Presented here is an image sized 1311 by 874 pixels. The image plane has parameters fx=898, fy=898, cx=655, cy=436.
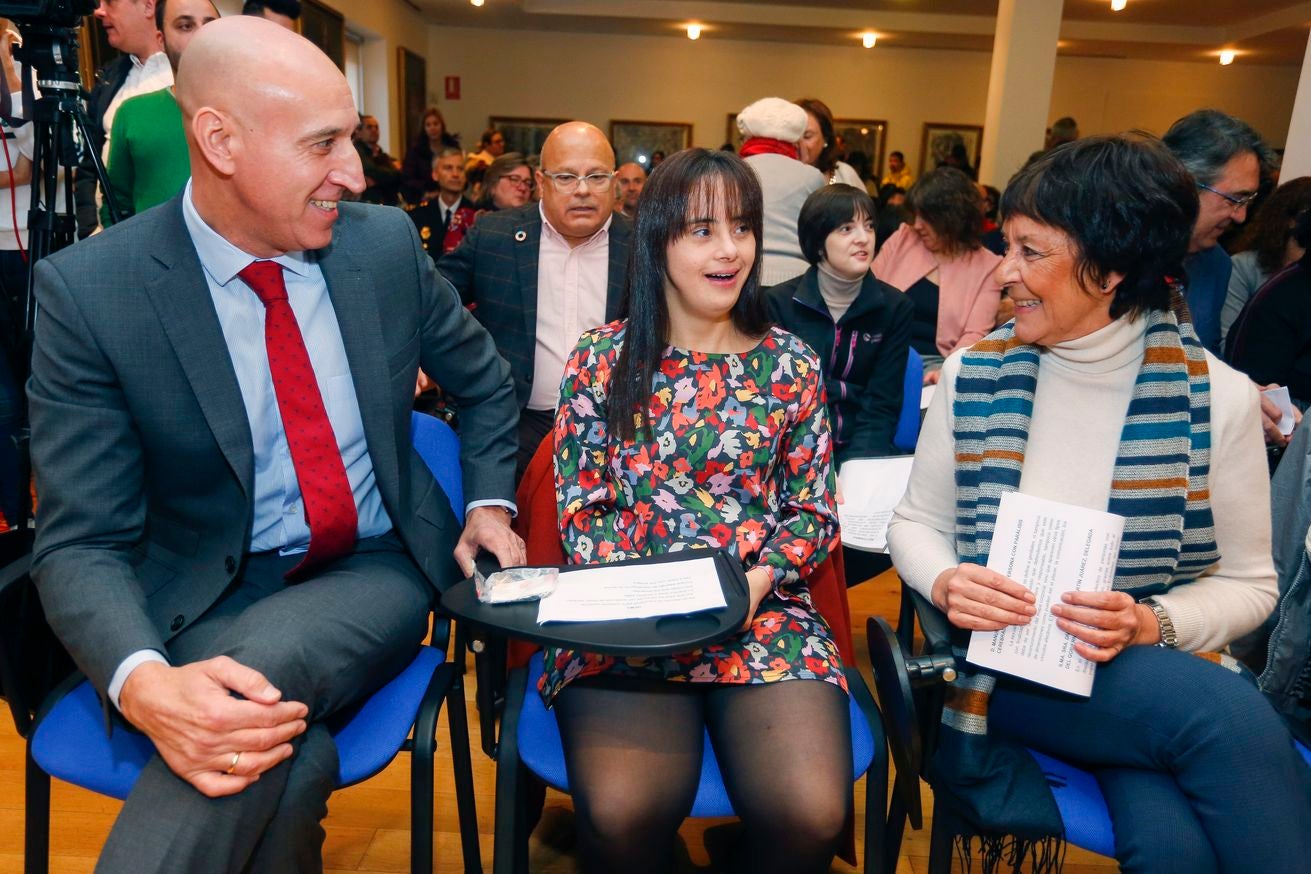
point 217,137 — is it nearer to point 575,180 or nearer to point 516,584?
point 516,584

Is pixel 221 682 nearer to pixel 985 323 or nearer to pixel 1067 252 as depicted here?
pixel 1067 252

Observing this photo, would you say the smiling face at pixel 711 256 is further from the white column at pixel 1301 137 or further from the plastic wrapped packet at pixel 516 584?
the white column at pixel 1301 137

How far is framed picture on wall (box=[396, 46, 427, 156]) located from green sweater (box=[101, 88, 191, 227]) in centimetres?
799

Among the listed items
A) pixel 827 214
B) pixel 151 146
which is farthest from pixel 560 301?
pixel 151 146

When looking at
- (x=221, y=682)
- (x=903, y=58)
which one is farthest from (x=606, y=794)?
(x=903, y=58)

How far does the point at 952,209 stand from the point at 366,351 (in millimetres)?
2682

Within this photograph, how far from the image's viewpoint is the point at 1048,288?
1513 mm

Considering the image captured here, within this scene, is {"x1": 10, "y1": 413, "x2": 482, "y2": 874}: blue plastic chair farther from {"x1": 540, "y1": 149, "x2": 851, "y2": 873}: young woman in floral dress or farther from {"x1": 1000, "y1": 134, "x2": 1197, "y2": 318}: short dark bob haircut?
{"x1": 1000, "y1": 134, "x2": 1197, "y2": 318}: short dark bob haircut

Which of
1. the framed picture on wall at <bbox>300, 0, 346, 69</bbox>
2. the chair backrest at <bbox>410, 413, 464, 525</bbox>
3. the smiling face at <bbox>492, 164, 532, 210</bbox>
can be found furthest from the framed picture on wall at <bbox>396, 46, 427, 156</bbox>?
the chair backrest at <bbox>410, 413, 464, 525</bbox>

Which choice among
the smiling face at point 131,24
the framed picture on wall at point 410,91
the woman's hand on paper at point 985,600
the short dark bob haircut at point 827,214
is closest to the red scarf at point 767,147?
the short dark bob haircut at point 827,214

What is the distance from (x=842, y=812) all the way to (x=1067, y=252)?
97cm

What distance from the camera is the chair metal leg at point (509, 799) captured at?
141cm

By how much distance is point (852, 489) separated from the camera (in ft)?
7.56

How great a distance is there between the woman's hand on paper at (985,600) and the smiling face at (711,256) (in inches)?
25.7
